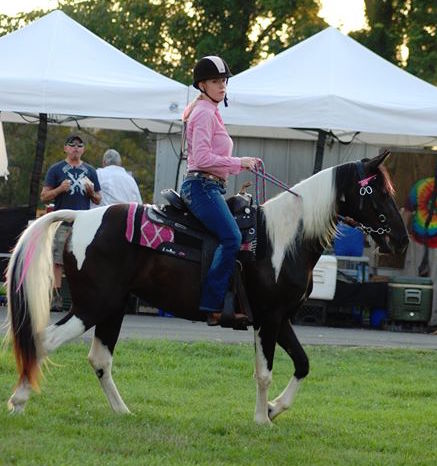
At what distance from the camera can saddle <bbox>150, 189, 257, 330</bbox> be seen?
8.57 m

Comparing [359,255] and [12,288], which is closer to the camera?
[12,288]

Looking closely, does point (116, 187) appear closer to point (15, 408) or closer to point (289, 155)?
point (289, 155)

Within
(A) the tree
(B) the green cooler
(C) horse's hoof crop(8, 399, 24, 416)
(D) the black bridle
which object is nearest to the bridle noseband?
(D) the black bridle

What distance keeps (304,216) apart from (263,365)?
1.13m

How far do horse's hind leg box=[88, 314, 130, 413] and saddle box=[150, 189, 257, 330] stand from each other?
683mm

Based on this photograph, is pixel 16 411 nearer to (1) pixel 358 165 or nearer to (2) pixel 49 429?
(2) pixel 49 429

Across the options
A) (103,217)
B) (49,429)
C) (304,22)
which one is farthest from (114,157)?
(304,22)

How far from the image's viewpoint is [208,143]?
27.5ft

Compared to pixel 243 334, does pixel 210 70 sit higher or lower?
higher

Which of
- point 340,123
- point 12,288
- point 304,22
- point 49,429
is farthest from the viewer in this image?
point 304,22

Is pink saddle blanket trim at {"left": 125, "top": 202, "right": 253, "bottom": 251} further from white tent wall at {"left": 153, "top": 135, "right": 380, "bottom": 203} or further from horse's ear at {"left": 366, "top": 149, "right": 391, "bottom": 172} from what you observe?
white tent wall at {"left": 153, "top": 135, "right": 380, "bottom": 203}

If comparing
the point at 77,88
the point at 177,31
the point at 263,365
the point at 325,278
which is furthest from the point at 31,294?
the point at 177,31

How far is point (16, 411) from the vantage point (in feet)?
26.7

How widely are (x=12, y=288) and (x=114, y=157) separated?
8.02 metres
